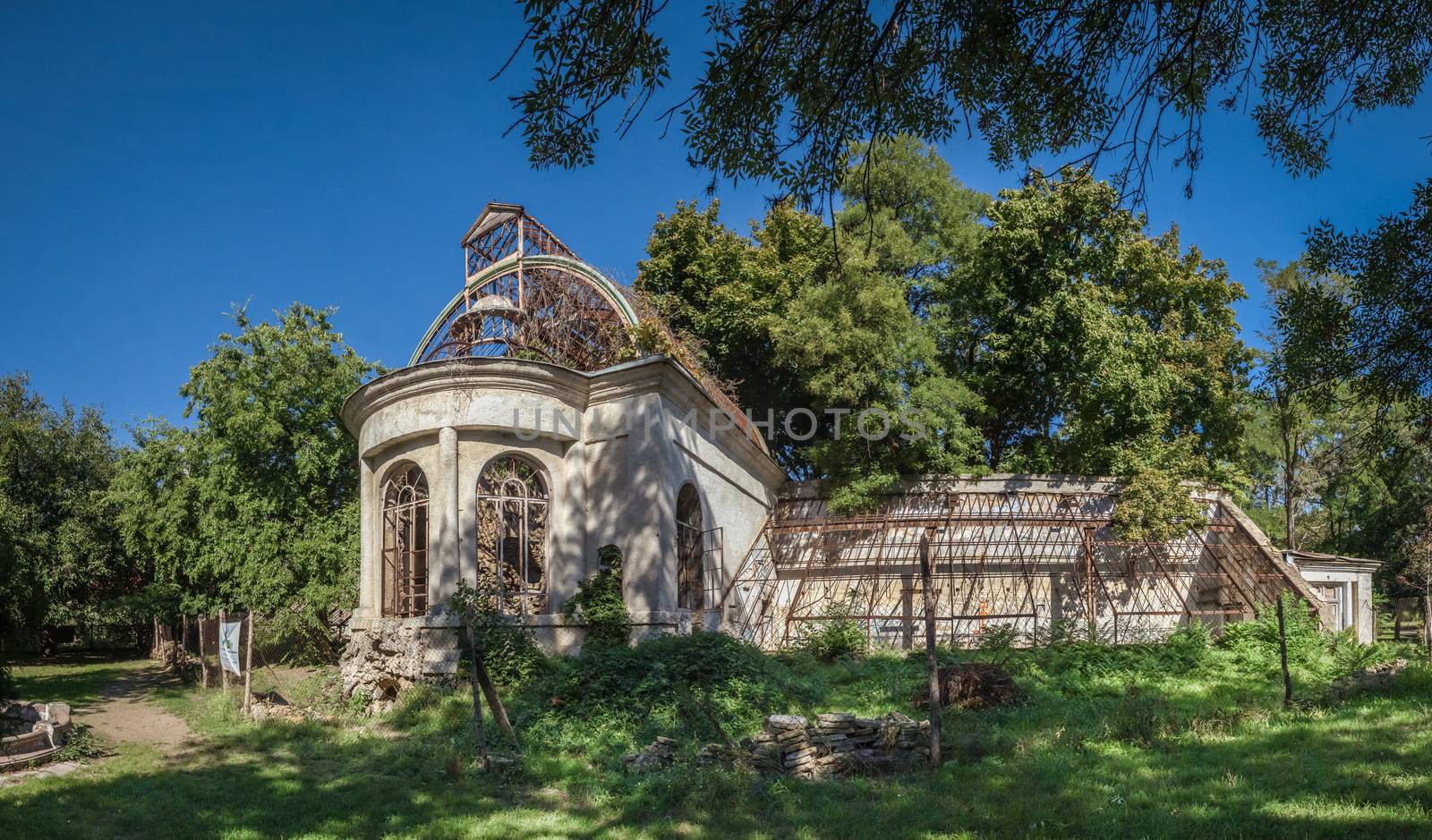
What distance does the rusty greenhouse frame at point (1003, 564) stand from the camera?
2117 cm

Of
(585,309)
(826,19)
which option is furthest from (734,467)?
(826,19)

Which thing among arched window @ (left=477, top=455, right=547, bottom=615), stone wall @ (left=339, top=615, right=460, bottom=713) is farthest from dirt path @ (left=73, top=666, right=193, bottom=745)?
arched window @ (left=477, top=455, right=547, bottom=615)

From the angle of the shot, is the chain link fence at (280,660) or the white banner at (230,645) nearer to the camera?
the white banner at (230,645)

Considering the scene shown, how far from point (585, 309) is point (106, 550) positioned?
62.2 ft

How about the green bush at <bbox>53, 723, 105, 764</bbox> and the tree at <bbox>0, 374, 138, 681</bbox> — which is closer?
the green bush at <bbox>53, 723, 105, 764</bbox>

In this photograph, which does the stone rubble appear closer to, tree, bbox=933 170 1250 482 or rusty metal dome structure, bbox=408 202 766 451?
rusty metal dome structure, bbox=408 202 766 451

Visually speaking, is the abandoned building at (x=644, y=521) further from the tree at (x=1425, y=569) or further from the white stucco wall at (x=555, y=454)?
the tree at (x=1425, y=569)

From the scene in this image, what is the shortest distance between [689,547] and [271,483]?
10.6m

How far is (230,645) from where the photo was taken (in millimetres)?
15156

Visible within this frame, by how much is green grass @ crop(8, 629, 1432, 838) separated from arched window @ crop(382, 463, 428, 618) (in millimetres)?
2930

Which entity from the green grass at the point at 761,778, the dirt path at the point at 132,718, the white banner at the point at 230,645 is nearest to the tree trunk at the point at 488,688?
the green grass at the point at 761,778

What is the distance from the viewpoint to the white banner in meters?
15.0

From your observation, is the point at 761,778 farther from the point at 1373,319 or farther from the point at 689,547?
the point at 689,547

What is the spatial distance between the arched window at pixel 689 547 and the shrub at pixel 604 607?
2.27m
